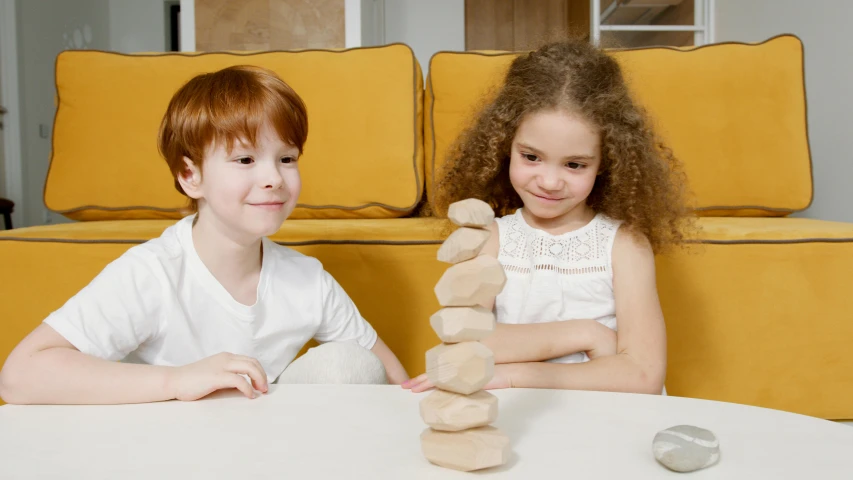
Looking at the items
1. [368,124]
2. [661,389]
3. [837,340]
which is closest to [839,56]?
[837,340]

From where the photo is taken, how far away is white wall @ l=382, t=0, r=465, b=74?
4.75m

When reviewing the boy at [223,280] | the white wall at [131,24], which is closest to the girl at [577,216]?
the boy at [223,280]

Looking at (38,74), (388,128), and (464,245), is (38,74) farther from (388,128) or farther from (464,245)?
(464,245)

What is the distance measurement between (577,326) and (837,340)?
611 mm

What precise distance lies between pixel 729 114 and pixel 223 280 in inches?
52.5

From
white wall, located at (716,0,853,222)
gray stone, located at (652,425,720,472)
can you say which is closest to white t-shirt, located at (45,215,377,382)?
gray stone, located at (652,425,720,472)

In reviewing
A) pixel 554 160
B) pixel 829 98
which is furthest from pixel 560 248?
pixel 829 98

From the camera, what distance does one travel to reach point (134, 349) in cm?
92

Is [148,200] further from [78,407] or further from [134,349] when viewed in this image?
[78,407]

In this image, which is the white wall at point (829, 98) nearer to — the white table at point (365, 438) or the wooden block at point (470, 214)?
the white table at point (365, 438)

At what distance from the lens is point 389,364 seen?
1.08 meters

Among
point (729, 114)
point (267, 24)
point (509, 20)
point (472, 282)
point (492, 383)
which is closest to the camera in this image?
point (472, 282)

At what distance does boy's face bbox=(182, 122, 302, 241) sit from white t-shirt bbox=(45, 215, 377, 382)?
106 millimetres

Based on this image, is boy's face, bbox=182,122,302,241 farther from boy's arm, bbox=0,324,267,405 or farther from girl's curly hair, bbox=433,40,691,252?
girl's curly hair, bbox=433,40,691,252
